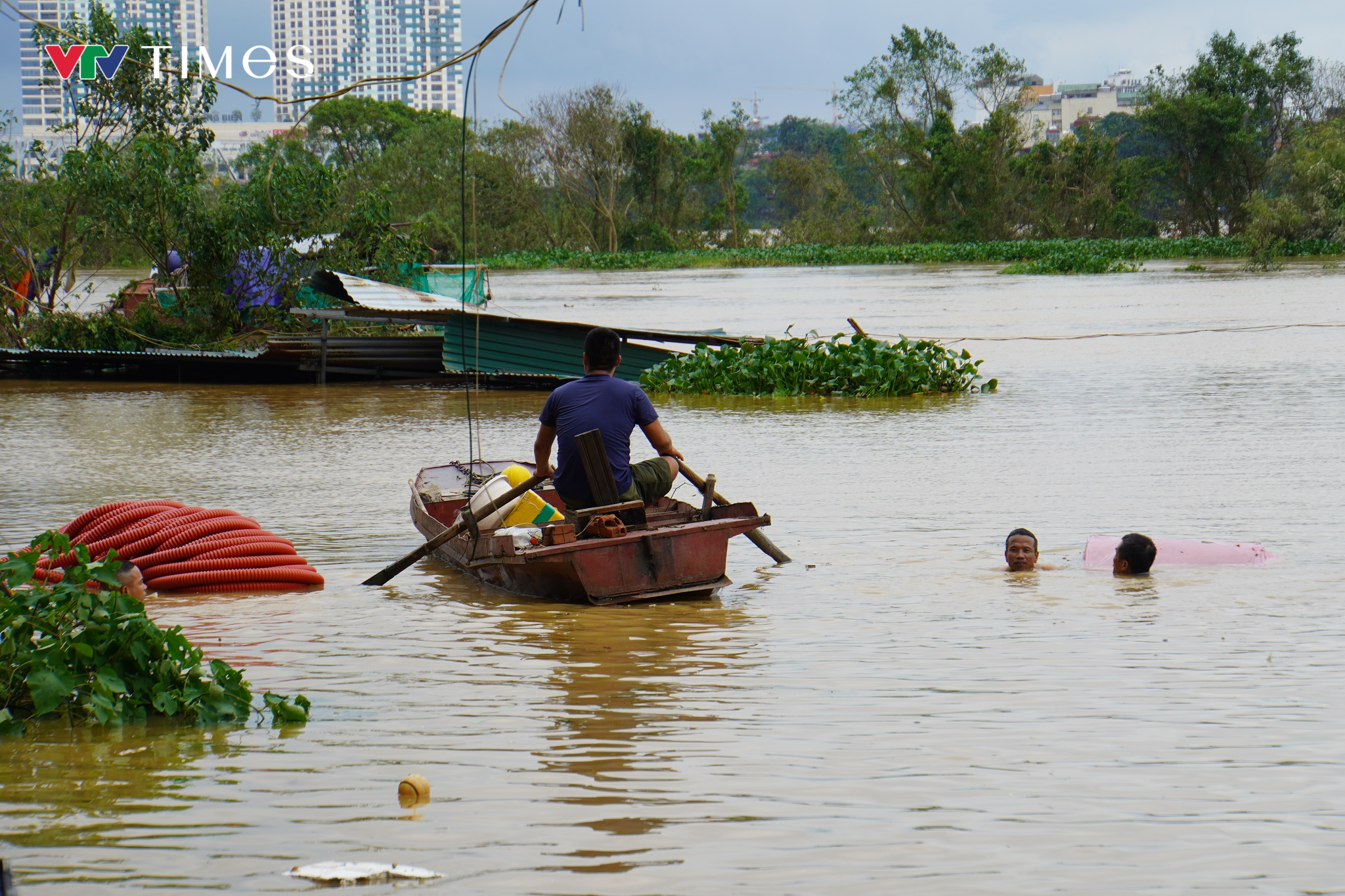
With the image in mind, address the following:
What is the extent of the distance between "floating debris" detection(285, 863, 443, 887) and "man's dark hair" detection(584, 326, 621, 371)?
434 cm

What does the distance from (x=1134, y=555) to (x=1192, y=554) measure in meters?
0.65

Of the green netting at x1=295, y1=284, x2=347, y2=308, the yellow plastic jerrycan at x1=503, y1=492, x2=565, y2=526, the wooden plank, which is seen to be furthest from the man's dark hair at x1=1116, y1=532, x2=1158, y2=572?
the green netting at x1=295, y1=284, x2=347, y2=308

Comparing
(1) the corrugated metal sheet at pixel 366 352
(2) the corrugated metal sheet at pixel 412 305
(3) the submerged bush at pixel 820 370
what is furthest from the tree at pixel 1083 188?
(1) the corrugated metal sheet at pixel 366 352

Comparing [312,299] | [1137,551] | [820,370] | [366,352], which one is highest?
[312,299]

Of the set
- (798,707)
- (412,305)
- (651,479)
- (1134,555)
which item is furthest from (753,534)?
(412,305)

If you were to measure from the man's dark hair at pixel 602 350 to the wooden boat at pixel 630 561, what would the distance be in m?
0.97

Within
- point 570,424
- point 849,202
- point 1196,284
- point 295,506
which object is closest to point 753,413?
point 295,506

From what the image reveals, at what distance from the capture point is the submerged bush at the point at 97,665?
496cm

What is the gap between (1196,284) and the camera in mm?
44031

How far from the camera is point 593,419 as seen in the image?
7.69 meters

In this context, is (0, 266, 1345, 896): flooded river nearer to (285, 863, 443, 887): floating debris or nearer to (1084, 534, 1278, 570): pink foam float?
(285, 863, 443, 887): floating debris

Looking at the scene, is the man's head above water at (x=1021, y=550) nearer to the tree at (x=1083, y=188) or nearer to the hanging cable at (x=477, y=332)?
the hanging cable at (x=477, y=332)

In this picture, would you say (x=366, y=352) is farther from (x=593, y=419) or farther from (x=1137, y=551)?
(x=1137, y=551)

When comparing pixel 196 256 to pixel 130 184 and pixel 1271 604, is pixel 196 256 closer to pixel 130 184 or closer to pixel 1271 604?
pixel 130 184
